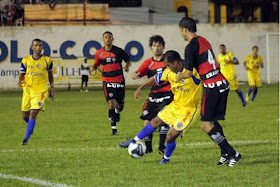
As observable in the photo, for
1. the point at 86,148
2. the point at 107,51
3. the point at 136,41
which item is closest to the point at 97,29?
the point at 136,41

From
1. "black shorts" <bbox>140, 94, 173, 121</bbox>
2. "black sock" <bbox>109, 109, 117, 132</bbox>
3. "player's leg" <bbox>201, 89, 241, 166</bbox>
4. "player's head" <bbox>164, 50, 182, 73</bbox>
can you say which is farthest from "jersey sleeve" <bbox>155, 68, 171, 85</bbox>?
"black sock" <bbox>109, 109, 117, 132</bbox>

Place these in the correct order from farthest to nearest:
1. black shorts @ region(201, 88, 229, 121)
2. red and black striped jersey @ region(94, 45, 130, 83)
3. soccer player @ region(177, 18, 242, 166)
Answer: red and black striped jersey @ region(94, 45, 130, 83) < black shorts @ region(201, 88, 229, 121) < soccer player @ region(177, 18, 242, 166)

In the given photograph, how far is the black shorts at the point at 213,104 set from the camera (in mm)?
10086

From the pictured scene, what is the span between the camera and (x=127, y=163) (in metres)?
10.6

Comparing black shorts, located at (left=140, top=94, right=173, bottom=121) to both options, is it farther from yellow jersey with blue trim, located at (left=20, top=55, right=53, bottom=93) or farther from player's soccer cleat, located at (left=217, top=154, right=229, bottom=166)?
yellow jersey with blue trim, located at (left=20, top=55, right=53, bottom=93)

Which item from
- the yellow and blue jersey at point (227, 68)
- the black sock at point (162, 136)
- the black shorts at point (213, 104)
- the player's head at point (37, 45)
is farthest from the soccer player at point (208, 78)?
the yellow and blue jersey at point (227, 68)

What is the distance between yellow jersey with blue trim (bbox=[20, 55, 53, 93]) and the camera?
13961 mm

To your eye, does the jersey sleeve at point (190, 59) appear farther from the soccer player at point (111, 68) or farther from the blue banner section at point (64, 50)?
the blue banner section at point (64, 50)

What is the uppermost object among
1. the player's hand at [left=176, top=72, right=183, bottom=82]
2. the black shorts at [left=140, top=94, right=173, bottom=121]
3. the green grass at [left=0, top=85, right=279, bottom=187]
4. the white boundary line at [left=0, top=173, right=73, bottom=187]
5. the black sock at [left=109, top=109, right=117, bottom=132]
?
the player's hand at [left=176, top=72, right=183, bottom=82]

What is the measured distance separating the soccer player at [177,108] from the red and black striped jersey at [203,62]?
1.49 feet

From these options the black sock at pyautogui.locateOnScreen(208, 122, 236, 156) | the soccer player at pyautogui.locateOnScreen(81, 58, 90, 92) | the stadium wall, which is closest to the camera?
the black sock at pyautogui.locateOnScreen(208, 122, 236, 156)

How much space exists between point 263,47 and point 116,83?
1109 inches

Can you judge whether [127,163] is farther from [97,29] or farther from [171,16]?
[171,16]

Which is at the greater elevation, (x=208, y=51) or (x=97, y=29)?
(x=97, y=29)
